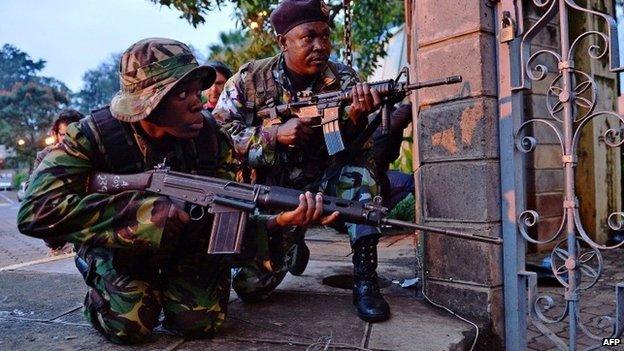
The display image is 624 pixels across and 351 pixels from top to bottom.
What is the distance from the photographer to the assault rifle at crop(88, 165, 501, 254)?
2021 mm

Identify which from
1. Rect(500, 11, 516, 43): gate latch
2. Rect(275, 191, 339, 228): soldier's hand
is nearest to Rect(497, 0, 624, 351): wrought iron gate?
Rect(500, 11, 516, 43): gate latch

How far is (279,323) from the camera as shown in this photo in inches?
89.0

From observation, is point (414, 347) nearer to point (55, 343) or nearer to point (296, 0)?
point (55, 343)

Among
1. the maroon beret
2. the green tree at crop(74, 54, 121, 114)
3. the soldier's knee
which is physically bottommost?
the soldier's knee

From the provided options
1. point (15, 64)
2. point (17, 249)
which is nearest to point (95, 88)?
A: point (15, 64)

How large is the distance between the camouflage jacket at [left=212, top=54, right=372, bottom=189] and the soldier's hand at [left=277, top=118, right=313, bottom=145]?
0.04 meters

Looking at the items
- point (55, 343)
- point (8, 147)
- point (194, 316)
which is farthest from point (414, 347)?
point (8, 147)

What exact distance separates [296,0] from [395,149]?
79.1 inches

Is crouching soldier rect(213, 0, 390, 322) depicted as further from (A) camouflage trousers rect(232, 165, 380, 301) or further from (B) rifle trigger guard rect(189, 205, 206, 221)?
(B) rifle trigger guard rect(189, 205, 206, 221)

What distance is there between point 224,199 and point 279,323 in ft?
2.06

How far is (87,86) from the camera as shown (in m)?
65.2

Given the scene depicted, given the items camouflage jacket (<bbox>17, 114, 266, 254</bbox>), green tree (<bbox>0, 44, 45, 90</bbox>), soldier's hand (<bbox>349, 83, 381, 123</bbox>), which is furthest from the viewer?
green tree (<bbox>0, 44, 45, 90</bbox>)

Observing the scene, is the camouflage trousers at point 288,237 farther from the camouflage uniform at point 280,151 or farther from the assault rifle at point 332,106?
the assault rifle at point 332,106

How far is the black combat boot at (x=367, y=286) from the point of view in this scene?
2.26m
